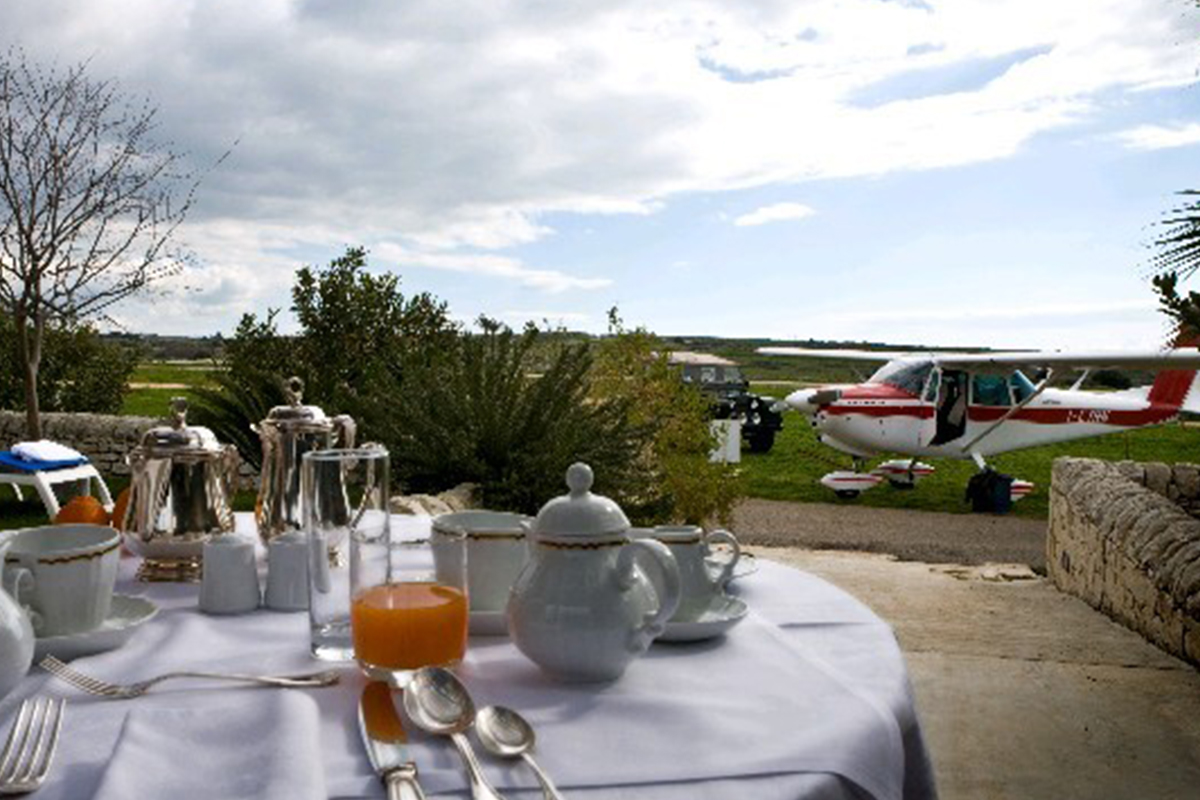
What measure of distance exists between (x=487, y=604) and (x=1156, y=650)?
422 centimetres

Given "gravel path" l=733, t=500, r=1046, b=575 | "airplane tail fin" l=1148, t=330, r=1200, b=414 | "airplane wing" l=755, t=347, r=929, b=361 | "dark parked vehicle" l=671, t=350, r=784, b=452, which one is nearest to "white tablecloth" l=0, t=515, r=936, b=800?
"gravel path" l=733, t=500, r=1046, b=575

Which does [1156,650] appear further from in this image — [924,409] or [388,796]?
[924,409]

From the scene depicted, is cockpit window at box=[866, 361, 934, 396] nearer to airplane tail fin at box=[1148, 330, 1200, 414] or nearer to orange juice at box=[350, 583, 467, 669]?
airplane tail fin at box=[1148, 330, 1200, 414]

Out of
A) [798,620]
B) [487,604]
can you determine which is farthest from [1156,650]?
[487,604]

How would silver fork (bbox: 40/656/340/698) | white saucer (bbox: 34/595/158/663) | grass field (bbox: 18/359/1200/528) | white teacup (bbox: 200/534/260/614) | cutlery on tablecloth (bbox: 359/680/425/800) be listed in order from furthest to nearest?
grass field (bbox: 18/359/1200/528)
white teacup (bbox: 200/534/260/614)
white saucer (bbox: 34/595/158/663)
silver fork (bbox: 40/656/340/698)
cutlery on tablecloth (bbox: 359/680/425/800)

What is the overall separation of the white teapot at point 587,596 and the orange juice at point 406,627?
3.0 inches

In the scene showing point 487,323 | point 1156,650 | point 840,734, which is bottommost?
point 1156,650

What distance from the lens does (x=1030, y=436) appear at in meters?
13.9

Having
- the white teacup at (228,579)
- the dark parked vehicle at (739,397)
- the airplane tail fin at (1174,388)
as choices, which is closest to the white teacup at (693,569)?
the white teacup at (228,579)

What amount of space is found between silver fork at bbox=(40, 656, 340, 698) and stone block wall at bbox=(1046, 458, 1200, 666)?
4.04 m

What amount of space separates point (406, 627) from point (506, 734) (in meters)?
0.22

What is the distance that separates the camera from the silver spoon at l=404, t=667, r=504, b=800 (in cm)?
111

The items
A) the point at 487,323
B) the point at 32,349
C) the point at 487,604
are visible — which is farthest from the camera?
the point at 32,349

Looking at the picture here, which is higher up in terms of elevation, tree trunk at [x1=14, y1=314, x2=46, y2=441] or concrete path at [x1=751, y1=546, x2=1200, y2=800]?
tree trunk at [x1=14, y1=314, x2=46, y2=441]
